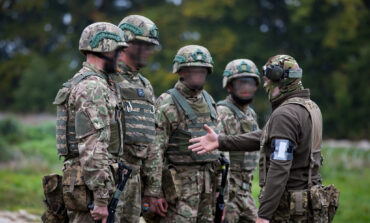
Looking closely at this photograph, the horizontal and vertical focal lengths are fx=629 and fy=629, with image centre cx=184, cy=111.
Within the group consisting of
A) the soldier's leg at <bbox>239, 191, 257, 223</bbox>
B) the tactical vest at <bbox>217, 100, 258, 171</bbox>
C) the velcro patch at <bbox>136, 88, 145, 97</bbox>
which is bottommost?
the soldier's leg at <bbox>239, 191, 257, 223</bbox>

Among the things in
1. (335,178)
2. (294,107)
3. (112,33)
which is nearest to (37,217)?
(112,33)

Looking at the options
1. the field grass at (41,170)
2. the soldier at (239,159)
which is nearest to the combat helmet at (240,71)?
the soldier at (239,159)

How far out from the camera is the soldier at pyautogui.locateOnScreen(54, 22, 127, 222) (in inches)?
216

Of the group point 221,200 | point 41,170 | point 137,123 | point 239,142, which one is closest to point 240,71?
point 221,200

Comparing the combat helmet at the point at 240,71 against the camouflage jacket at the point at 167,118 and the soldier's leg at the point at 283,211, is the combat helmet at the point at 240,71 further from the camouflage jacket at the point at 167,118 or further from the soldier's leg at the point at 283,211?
the soldier's leg at the point at 283,211

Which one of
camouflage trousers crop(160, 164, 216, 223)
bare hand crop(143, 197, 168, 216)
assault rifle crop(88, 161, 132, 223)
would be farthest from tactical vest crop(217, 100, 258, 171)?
assault rifle crop(88, 161, 132, 223)

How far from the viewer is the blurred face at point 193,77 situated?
24.5ft

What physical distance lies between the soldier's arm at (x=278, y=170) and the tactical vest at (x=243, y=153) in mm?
2577

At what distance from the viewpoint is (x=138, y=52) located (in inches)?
271

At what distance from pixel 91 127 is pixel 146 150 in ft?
3.83

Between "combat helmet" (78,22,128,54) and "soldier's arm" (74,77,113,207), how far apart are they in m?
0.44

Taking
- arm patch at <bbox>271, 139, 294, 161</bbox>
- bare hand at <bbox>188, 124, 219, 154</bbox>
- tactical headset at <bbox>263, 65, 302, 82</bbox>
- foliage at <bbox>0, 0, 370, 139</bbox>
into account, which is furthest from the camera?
foliage at <bbox>0, 0, 370, 139</bbox>

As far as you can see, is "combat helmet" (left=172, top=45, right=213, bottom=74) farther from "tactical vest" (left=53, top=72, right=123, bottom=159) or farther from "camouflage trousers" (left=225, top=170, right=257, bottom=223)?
"tactical vest" (left=53, top=72, right=123, bottom=159)

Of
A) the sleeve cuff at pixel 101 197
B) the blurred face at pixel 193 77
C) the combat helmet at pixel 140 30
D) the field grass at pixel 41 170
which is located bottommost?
the field grass at pixel 41 170
